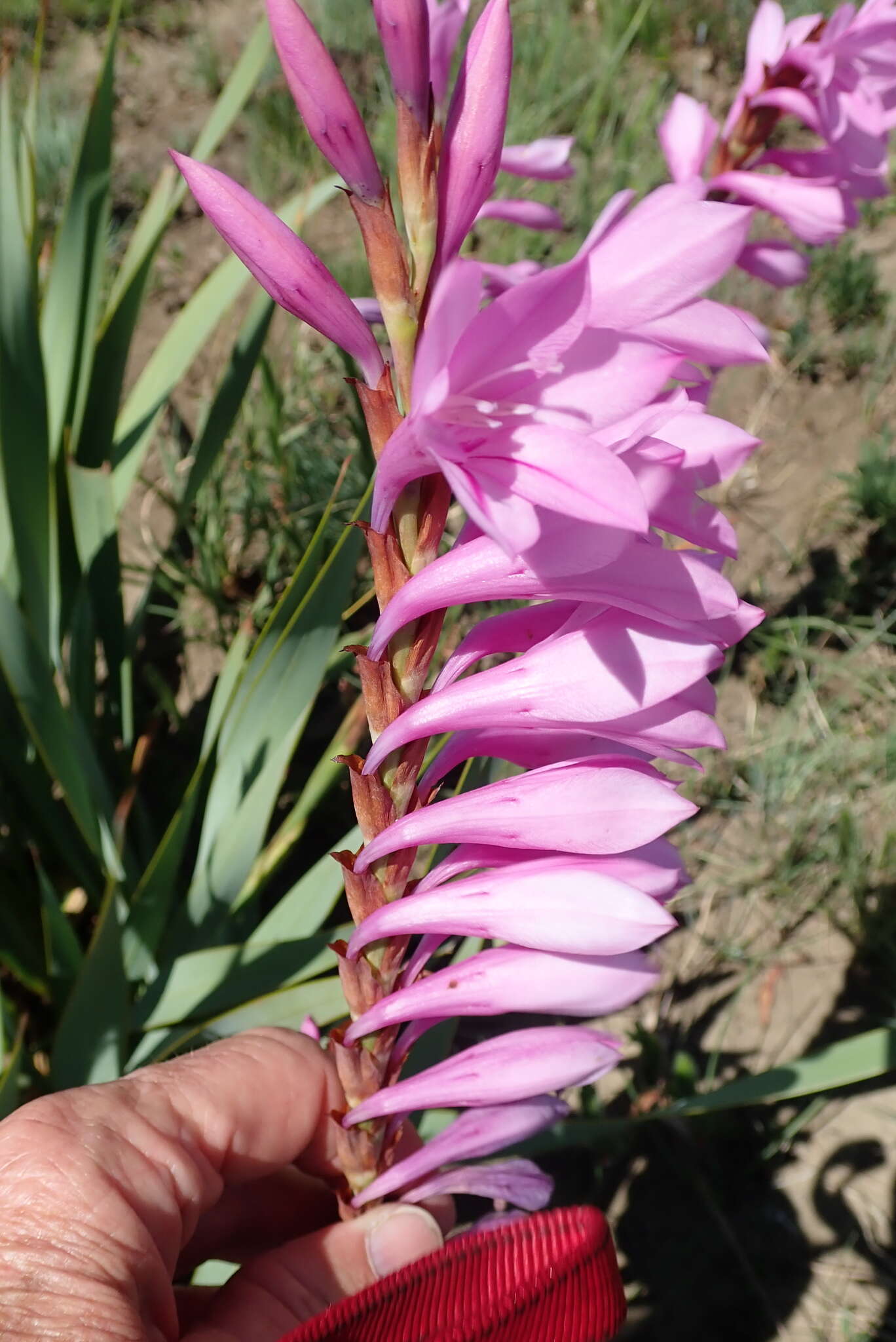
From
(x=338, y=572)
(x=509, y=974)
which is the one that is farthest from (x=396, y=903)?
(x=338, y=572)

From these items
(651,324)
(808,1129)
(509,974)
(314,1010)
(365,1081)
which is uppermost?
(651,324)

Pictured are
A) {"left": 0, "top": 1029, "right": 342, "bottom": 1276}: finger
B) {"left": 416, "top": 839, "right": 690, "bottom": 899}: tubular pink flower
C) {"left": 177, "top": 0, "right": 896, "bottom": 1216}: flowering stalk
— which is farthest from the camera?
{"left": 0, "top": 1029, "right": 342, "bottom": 1276}: finger

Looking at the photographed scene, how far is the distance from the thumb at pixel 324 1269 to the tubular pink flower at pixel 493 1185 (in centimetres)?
2

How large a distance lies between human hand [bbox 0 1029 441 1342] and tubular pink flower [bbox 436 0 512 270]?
2.35 ft

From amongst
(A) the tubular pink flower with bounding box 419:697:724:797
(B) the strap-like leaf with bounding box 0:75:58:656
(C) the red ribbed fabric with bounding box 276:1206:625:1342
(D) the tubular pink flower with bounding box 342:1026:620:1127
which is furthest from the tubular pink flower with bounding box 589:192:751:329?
(B) the strap-like leaf with bounding box 0:75:58:656

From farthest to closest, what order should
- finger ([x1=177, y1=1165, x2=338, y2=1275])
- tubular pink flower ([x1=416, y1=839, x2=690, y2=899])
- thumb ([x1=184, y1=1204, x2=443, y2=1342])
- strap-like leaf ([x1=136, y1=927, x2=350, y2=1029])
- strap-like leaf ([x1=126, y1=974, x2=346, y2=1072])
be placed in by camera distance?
strap-like leaf ([x1=136, y1=927, x2=350, y2=1029])
strap-like leaf ([x1=126, y1=974, x2=346, y2=1072])
finger ([x1=177, y1=1165, x2=338, y2=1275])
thumb ([x1=184, y1=1204, x2=443, y2=1342])
tubular pink flower ([x1=416, y1=839, x2=690, y2=899])

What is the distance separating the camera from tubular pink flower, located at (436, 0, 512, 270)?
0.57m

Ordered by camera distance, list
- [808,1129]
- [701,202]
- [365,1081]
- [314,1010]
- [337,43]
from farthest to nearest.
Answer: [337,43], [808,1129], [314,1010], [365,1081], [701,202]

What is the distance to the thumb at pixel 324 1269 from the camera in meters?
0.86

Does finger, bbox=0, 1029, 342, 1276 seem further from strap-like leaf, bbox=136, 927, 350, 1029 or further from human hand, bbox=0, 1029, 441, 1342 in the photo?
strap-like leaf, bbox=136, 927, 350, 1029

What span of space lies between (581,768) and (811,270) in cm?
309

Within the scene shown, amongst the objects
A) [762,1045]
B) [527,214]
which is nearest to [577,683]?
[527,214]

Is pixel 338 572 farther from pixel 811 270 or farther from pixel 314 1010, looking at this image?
pixel 811 270

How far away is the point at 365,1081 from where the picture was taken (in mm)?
790
